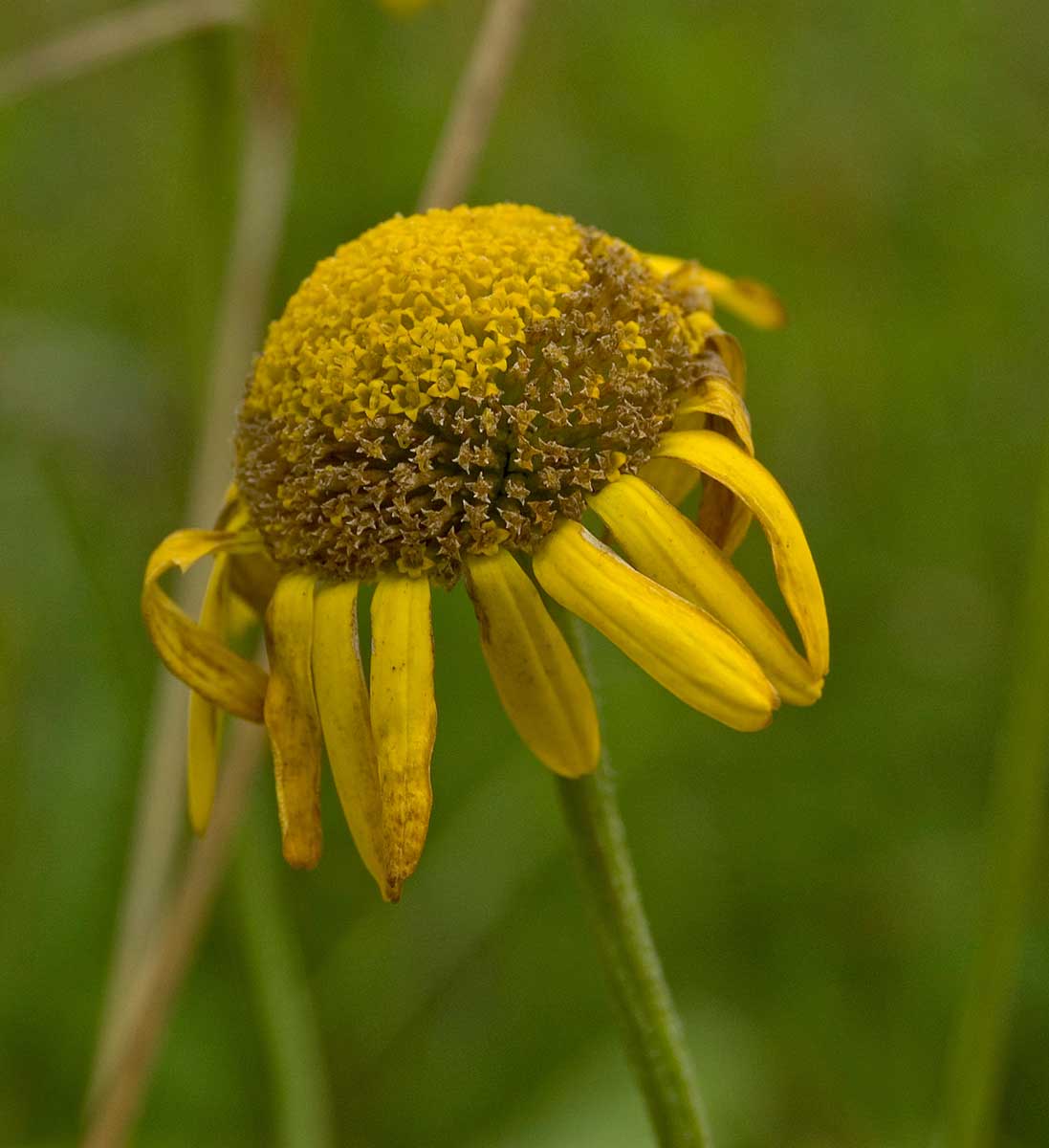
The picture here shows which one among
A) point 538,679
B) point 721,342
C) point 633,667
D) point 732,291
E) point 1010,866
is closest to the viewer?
point 538,679

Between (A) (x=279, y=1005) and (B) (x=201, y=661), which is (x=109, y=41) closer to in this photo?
(B) (x=201, y=661)

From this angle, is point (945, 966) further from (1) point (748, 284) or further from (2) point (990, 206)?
(2) point (990, 206)

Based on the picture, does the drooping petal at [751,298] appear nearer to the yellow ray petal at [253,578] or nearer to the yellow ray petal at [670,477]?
the yellow ray petal at [670,477]

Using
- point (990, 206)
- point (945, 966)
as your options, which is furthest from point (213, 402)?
point (990, 206)

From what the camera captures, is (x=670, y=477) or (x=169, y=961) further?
(x=169, y=961)

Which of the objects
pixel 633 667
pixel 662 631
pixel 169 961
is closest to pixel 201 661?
pixel 662 631

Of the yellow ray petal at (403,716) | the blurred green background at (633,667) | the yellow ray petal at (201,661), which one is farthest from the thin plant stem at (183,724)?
the yellow ray petal at (403,716)

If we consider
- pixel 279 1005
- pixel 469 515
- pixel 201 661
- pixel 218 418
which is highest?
pixel 469 515

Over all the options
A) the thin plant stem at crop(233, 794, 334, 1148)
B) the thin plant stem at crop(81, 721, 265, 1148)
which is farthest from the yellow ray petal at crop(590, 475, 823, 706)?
the thin plant stem at crop(233, 794, 334, 1148)
